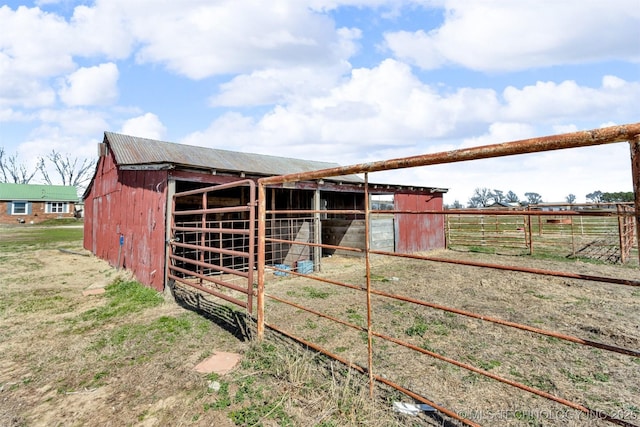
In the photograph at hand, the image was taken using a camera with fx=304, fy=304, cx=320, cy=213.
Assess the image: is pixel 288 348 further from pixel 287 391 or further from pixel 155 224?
Result: pixel 155 224

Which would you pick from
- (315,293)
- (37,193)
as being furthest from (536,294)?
(37,193)

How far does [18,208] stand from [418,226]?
38.8 meters

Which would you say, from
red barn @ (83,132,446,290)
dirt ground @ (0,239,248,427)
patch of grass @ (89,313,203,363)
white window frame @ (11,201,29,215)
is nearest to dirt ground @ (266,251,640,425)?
patch of grass @ (89,313,203,363)

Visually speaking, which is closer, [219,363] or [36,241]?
[219,363]

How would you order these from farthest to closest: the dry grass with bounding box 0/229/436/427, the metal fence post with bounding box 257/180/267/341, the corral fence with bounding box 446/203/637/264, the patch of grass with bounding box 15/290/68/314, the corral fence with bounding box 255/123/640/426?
the corral fence with bounding box 446/203/637/264 → the patch of grass with bounding box 15/290/68/314 → the metal fence post with bounding box 257/180/267/341 → the dry grass with bounding box 0/229/436/427 → the corral fence with bounding box 255/123/640/426

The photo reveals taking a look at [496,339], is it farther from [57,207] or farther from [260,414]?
[57,207]

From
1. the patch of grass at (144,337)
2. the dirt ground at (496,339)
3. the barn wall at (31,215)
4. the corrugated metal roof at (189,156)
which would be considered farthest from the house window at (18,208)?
the patch of grass at (144,337)

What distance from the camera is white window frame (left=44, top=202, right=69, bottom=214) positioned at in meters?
32.3

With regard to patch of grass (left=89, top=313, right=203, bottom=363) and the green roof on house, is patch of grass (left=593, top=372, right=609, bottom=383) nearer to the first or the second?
patch of grass (left=89, top=313, right=203, bottom=363)

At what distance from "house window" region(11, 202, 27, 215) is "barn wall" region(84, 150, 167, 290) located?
27795mm

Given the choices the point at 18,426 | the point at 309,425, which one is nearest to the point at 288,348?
the point at 309,425

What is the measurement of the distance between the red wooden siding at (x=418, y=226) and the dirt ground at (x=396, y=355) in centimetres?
568

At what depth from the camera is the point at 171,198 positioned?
6121 mm

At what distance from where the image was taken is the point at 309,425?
2.17m
